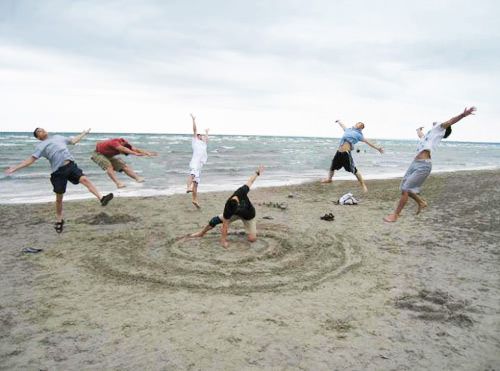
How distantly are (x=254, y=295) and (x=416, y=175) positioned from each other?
420cm

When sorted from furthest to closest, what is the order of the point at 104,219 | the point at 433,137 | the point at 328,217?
the point at 328,217 < the point at 104,219 < the point at 433,137

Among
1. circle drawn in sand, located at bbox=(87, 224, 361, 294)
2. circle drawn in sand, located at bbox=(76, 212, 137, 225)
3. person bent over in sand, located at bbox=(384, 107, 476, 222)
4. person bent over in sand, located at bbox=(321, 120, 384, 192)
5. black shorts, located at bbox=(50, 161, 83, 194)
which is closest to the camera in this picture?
circle drawn in sand, located at bbox=(87, 224, 361, 294)

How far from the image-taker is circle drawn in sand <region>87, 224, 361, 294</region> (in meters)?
5.70

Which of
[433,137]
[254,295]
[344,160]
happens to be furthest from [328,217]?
[254,295]

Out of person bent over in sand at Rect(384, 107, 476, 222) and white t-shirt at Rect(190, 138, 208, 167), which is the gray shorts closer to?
person bent over in sand at Rect(384, 107, 476, 222)

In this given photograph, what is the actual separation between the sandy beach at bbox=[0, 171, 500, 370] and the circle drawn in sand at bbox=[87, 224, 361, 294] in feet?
0.10

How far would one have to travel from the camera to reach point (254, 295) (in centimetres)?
523

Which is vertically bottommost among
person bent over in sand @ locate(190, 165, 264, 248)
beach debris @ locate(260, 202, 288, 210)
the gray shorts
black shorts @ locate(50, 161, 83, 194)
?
beach debris @ locate(260, 202, 288, 210)

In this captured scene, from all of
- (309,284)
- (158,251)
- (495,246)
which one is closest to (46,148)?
(158,251)

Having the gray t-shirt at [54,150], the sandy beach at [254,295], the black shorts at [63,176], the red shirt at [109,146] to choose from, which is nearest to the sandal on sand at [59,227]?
the sandy beach at [254,295]

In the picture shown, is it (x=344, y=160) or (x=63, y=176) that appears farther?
(x=344, y=160)

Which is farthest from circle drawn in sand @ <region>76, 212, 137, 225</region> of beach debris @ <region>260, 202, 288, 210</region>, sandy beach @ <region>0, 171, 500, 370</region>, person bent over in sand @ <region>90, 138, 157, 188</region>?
beach debris @ <region>260, 202, 288, 210</region>

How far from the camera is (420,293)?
5312mm

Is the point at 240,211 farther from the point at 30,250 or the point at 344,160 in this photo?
the point at 344,160
